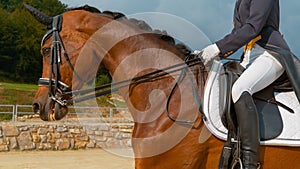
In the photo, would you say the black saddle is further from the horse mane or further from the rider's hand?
the horse mane

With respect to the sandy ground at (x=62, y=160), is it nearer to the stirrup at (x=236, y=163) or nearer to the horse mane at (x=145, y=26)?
the horse mane at (x=145, y=26)

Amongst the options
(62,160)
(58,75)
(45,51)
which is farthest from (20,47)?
(58,75)

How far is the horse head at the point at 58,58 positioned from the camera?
11.5 feet

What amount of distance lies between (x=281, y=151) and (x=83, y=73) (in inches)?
72.2

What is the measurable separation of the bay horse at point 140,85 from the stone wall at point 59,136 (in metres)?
10.1

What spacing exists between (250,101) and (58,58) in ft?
5.60

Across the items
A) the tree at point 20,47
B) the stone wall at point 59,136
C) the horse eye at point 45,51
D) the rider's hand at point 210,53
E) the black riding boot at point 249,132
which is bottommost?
the stone wall at point 59,136

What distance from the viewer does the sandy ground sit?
35.7 feet

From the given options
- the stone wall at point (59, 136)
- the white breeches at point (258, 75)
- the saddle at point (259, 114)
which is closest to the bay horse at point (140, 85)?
the saddle at point (259, 114)

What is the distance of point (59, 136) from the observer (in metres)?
14.8

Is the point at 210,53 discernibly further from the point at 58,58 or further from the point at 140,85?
the point at 58,58

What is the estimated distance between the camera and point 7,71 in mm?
49844

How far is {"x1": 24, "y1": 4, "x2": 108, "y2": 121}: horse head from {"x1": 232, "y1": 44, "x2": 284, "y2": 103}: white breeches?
4.49ft

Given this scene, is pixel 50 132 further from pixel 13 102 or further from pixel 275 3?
pixel 13 102
